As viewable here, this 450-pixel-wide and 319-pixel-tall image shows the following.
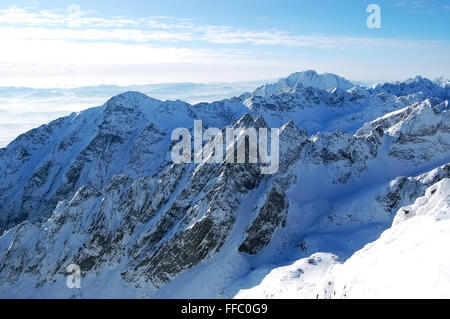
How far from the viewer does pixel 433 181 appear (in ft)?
261

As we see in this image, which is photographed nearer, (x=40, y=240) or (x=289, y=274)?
(x=289, y=274)

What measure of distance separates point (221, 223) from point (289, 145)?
3499 centimetres

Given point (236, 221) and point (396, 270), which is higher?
point (396, 270)

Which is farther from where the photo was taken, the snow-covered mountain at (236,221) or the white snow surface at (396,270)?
the snow-covered mountain at (236,221)

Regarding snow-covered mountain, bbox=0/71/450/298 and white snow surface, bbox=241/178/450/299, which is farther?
snow-covered mountain, bbox=0/71/450/298

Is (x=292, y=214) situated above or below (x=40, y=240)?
above

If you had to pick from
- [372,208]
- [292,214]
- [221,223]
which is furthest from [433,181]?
[221,223]

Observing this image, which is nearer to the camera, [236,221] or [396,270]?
[396,270]
